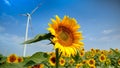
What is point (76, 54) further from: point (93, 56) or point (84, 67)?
point (93, 56)

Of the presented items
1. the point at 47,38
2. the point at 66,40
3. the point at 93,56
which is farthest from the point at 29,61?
the point at 93,56

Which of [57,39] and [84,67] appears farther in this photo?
[84,67]

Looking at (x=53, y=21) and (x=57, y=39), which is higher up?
(x=53, y=21)

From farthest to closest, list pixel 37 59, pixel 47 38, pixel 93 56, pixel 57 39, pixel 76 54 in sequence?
pixel 93 56
pixel 37 59
pixel 76 54
pixel 57 39
pixel 47 38

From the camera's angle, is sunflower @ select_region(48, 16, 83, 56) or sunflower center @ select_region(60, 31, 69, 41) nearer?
sunflower @ select_region(48, 16, 83, 56)

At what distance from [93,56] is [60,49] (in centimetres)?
775

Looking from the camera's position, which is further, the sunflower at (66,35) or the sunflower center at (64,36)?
the sunflower center at (64,36)

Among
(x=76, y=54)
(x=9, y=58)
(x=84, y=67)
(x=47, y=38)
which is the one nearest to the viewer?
(x=47, y=38)

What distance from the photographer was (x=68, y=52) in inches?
90.0

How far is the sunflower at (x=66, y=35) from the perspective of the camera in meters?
2.21

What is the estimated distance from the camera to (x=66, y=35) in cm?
240

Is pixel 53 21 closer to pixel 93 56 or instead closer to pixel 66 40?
pixel 66 40

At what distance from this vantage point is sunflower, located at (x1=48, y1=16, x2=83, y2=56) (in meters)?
2.21

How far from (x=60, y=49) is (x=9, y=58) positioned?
108 inches
